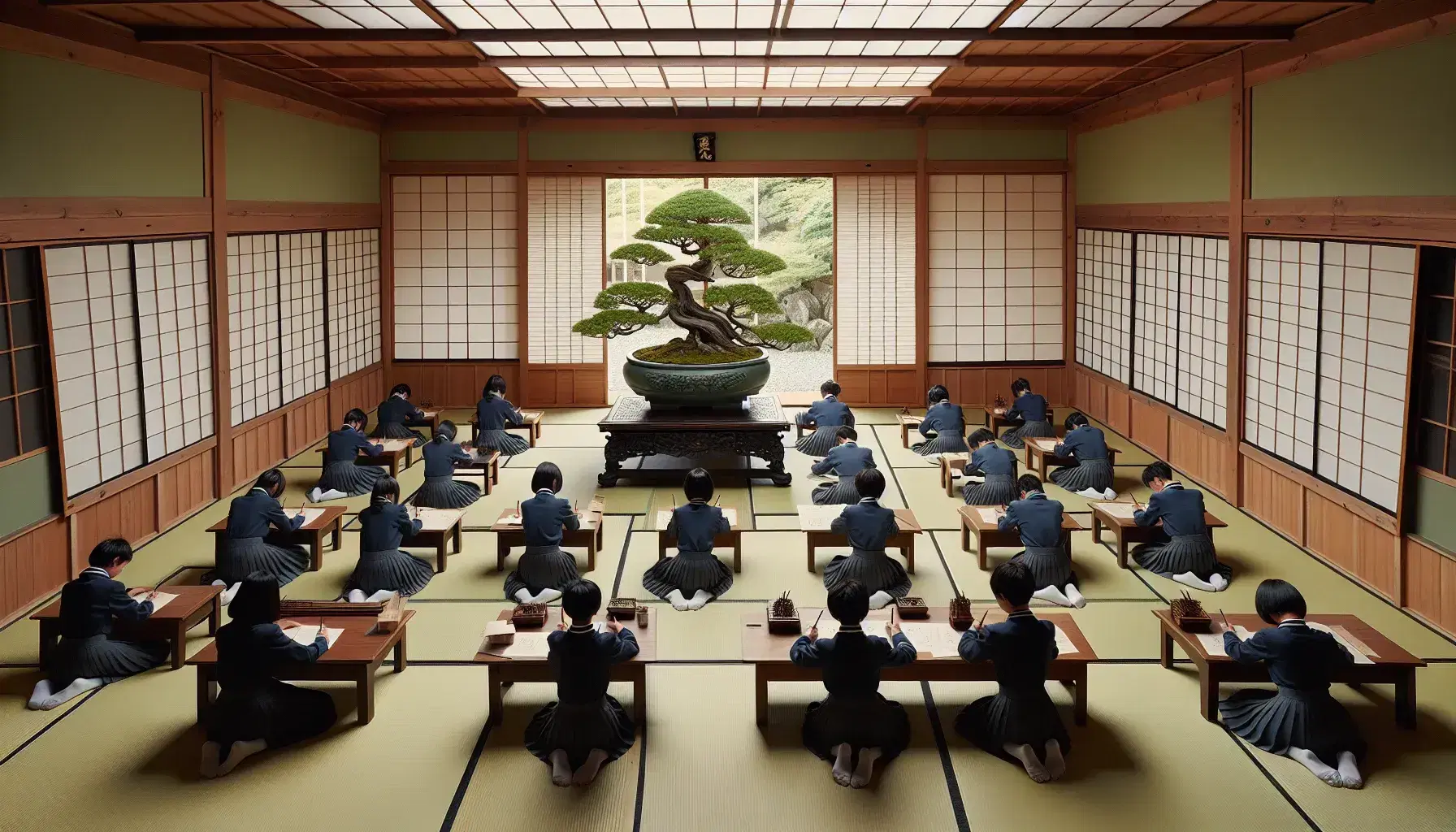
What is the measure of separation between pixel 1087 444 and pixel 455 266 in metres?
8.16

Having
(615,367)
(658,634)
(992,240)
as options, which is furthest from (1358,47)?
(615,367)

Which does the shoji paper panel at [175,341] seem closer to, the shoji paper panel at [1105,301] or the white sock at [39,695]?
the white sock at [39,695]

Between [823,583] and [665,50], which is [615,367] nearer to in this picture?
[665,50]

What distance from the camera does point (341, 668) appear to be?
5.30 metres

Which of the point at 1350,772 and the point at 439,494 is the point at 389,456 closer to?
the point at 439,494

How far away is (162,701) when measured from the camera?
561cm

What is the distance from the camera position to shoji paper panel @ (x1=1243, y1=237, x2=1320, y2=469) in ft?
26.7

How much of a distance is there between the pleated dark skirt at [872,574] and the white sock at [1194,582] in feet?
5.77

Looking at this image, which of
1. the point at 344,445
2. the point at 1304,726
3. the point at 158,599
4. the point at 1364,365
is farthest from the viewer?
the point at 344,445

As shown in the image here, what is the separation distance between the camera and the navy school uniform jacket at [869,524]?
6.96m

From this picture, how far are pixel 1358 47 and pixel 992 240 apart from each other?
272 inches

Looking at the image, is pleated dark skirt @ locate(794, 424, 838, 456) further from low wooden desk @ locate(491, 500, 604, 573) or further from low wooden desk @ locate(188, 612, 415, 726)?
low wooden desk @ locate(188, 612, 415, 726)

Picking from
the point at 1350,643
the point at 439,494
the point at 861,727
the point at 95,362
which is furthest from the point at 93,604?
the point at 1350,643

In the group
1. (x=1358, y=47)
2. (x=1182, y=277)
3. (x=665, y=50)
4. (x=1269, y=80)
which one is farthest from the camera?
(x=1182, y=277)
